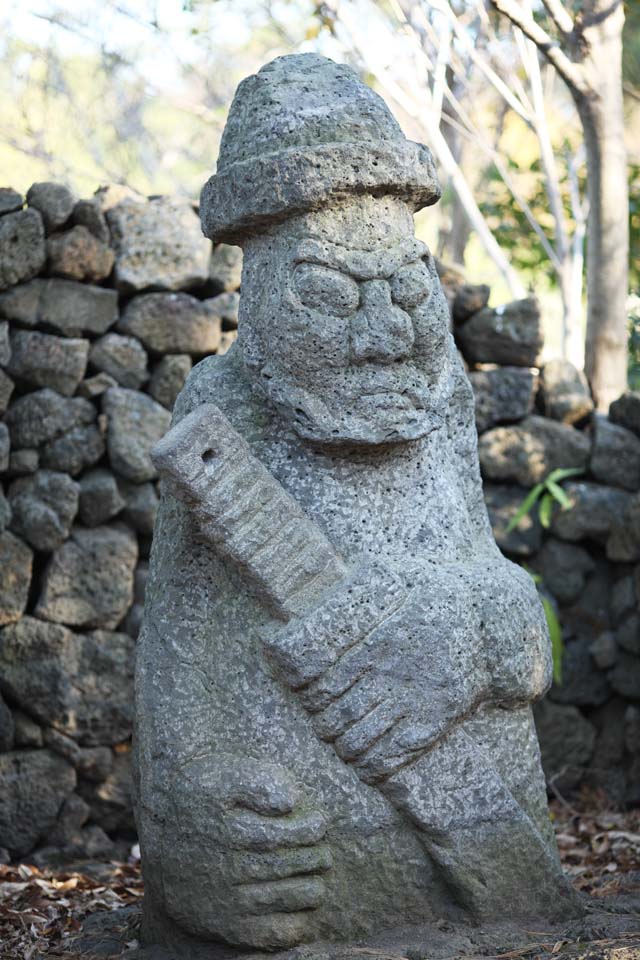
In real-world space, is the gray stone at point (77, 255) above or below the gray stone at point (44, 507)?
above

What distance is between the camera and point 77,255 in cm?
455

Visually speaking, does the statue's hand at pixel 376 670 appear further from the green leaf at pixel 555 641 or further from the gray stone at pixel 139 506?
the green leaf at pixel 555 641

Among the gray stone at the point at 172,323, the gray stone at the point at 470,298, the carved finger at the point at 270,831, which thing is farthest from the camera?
the gray stone at the point at 470,298

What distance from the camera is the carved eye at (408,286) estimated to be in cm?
257

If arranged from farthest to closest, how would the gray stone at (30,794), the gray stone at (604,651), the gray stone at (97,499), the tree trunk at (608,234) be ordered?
the tree trunk at (608,234) → the gray stone at (604,651) → the gray stone at (97,499) → the gray stone at (30,794)

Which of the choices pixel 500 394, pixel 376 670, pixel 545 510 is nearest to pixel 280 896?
pixel 376 670

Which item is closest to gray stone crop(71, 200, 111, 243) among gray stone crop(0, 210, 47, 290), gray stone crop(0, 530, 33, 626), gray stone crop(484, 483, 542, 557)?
gray stone crop(0, 210, 47, 290)

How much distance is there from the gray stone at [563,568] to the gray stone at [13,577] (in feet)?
7.10

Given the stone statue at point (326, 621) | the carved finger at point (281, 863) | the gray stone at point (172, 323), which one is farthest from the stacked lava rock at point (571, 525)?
the carved finger at point (281, 863)

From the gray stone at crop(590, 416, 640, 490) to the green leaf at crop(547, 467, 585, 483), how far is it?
0.07m

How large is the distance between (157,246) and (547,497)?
6.26 feet

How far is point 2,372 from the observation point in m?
4.46

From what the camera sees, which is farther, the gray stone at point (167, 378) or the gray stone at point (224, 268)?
the gray stone at point (224, 268)

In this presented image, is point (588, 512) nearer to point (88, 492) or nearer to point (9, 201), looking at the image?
point (88, 492)
